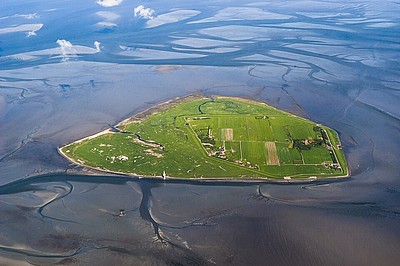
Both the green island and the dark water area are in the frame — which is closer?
the dark water area

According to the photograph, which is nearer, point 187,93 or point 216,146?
point 216,146

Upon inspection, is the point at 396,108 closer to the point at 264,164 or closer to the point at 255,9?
the point at 264,164

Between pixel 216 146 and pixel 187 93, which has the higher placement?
pixel 187 93

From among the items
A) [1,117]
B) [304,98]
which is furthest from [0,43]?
[304,98]

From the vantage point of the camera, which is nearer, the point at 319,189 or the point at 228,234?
the point at 228,234
